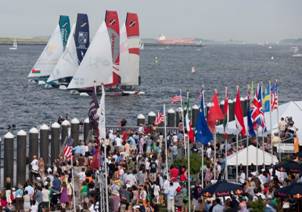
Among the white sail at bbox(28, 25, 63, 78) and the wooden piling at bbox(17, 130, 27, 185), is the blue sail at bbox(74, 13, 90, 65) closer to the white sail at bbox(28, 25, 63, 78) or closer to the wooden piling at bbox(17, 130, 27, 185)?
the white sail at bbox(28, 25, 63, 78)

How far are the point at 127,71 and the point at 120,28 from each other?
5.39 meters

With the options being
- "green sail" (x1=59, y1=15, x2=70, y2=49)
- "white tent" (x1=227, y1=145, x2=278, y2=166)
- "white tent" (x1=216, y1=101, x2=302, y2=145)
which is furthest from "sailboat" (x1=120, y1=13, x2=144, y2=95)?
"white tent" (x1=227, y1=145, x2=278, y2=166)

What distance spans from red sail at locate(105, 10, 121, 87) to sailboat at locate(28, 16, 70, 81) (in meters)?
18.5

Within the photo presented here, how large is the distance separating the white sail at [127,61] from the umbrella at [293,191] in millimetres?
63521

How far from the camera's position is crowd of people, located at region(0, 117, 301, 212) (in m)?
22.3

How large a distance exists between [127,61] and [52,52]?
1816cm

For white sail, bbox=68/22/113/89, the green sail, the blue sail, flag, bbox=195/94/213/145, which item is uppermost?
the green sail

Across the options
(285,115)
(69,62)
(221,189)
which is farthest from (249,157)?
(69,62)

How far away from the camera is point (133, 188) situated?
77.9 feet

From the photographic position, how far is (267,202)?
21.2m

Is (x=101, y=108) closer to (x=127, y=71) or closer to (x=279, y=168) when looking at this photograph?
(x=279, y=168)

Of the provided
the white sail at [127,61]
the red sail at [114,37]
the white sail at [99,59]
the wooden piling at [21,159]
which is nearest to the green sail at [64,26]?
the white sail at [127,61]

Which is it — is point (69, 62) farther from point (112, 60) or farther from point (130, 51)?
point (112, 60)

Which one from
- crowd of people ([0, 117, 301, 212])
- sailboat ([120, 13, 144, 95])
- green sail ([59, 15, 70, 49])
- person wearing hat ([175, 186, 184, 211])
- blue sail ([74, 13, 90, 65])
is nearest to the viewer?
crowd of people ([0, 117, 301, 212])
